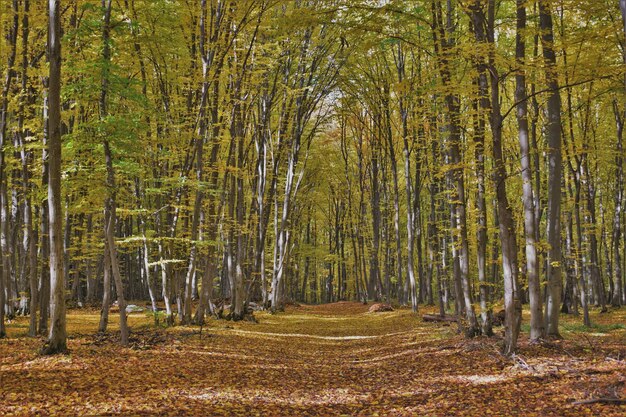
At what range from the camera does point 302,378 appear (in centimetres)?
902

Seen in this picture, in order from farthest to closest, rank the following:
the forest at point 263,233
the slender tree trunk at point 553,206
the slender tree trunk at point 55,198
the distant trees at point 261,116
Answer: the slender tree trunk at point 553,206 → the distant trees at point 261,116 → the slender tree trunk at point 55,198 → the forest at point 263,233

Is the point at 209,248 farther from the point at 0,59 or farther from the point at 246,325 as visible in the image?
the point at 0,59

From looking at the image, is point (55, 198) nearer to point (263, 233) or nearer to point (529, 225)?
point (529, 225)

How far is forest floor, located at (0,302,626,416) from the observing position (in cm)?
621

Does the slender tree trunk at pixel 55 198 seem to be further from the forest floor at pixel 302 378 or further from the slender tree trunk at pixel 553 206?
the slender tree trunk at pixel 553 206

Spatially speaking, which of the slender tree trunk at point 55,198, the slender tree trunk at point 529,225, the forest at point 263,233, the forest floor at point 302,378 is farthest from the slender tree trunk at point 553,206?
the slender tree trunk at point 55,198

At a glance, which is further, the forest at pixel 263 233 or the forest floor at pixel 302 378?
the forest at pixel 263 233

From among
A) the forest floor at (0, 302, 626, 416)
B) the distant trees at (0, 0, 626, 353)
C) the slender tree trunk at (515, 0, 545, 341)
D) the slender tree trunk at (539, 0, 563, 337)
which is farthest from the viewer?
the slender tree trunk at (539, 0, 563, 337)

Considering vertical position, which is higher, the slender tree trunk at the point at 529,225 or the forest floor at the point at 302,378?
the slender tree trunk at the point at 529,225

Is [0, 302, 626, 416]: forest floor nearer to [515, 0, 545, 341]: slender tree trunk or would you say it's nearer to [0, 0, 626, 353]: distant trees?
[515, 0, 545, 341]: slender tree trunk

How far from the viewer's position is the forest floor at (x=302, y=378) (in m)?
6.21

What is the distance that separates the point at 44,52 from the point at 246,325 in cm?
1095

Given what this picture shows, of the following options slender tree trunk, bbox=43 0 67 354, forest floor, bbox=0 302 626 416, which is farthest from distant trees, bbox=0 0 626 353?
forest floor, bbox=0 302 626 416

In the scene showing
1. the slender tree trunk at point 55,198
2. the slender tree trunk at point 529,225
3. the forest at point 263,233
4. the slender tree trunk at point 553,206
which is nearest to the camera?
the forest at point 263,233
